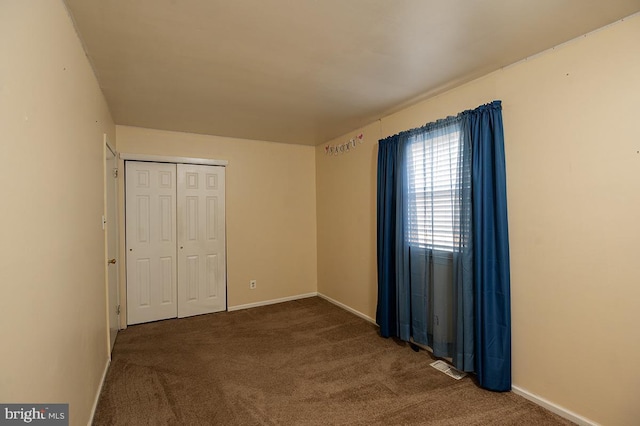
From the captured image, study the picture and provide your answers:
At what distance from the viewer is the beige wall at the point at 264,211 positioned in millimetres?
4248

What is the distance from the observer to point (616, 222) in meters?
1.78

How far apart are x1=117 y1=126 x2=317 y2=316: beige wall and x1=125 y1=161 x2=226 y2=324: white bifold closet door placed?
0.60 feet

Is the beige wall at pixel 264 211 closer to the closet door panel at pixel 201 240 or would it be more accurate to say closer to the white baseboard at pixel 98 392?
the closet door panel at pixel 201 240

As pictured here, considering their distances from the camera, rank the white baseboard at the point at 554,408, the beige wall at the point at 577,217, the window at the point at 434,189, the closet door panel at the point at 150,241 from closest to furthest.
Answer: the beige wall at the point at 577,217 < the white baseboard at the point at 554,408 < the window at the point at 434,189 < the closet door panel at the point at 150,241

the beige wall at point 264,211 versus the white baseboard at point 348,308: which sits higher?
the beige wall at point 264,211

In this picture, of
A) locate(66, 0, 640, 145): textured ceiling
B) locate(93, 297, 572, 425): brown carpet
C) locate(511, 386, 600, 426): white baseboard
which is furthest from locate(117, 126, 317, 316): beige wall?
locate(511, 386, 600, 426): white baseboard

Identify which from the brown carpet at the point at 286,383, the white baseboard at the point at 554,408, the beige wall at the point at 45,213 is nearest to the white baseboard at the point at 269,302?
the brown carpet at the point at 286,383

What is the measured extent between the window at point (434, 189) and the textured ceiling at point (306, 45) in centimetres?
47

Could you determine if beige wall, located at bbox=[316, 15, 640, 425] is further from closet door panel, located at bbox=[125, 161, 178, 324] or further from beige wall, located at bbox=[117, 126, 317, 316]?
closet door panel, located at bbox=[125, 161, 178, 324]

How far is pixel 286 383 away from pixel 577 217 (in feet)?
8.10

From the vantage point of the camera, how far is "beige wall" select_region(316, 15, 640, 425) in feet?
5.69

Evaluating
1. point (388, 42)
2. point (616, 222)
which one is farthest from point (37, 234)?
point (616, 222)

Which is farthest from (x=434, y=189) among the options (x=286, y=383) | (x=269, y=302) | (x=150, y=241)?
(x=150, y=241)

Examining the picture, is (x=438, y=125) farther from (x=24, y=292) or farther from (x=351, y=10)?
(x=24, y=292)
